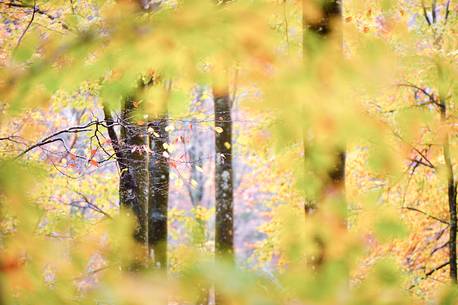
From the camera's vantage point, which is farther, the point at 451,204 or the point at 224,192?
the point at 224,192

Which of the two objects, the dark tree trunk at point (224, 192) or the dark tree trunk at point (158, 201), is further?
the dark tree trunk at point (224, 192)

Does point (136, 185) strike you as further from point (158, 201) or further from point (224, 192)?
point (224, 192)

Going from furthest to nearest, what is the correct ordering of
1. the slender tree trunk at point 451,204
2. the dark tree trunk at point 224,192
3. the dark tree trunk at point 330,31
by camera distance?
1. the dark tree trunk at point 224,192
2. the slender tree trunk at point 451,204
3. the dark tree trunk at point 330,31

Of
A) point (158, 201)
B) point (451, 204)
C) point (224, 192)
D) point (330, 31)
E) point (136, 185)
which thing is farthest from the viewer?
point (224, 192)

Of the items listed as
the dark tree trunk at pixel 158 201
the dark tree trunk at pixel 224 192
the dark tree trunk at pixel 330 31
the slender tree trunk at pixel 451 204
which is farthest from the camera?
the dark tree trunk at pixel 224 192

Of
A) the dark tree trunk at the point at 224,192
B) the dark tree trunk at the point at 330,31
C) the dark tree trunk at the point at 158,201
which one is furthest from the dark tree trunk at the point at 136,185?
the dark tree trunk at the point at 330,31

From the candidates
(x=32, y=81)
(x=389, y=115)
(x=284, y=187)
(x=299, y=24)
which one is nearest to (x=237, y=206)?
(x=284, y=187)

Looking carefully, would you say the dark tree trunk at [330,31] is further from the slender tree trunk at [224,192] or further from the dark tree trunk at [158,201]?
the slender tree trunk at [224,192]

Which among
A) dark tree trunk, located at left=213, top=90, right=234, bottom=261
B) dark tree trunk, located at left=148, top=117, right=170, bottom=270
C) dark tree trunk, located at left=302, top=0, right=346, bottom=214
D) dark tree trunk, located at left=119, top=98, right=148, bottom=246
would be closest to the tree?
dark tree trunk, located at left=148, top=117, right=170, bottom=270

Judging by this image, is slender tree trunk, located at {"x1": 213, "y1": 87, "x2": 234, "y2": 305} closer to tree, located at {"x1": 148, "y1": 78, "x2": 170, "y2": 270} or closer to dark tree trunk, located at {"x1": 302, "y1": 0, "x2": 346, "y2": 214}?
tree, located at {"x1": 148, "y1": 78, "x2": 170, "y2": 270}

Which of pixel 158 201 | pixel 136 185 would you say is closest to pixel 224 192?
pixel 158 201

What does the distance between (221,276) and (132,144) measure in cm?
555

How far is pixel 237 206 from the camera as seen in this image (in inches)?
1001

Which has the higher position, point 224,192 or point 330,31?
point 330,31
